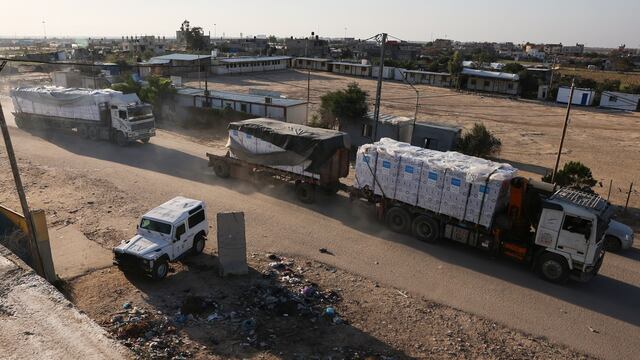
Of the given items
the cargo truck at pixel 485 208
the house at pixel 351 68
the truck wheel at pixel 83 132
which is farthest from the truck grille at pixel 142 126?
the house at pixel 351 68

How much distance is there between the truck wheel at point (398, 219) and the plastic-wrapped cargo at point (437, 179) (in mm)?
463

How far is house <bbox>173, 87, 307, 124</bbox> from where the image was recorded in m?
32.9

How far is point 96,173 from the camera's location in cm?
2297

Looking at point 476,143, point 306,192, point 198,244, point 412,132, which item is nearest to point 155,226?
point 198,244

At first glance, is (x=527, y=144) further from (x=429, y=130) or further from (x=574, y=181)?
(x=574, y=181)

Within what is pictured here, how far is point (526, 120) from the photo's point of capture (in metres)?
47.2

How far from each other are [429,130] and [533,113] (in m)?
31.0

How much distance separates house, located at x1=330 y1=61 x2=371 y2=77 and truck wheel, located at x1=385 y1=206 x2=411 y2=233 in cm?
6887

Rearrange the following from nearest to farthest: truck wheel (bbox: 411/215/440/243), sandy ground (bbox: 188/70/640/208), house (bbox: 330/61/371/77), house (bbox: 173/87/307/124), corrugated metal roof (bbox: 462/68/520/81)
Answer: truck wheel (bbox: 411/215/440/243) → sandy ground (bbox: 188/70/640/208) → house (bbox: 173/87/307/124) → corrugated metal roof (bbox: 462/68/520/81) → house (bbox: 330/61/371/77)

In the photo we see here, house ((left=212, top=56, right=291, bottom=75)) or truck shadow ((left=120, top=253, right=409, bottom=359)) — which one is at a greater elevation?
house ((left=212, top=56, right=291, bottom=75))

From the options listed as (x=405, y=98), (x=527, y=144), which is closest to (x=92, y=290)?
(x=527, y=144)

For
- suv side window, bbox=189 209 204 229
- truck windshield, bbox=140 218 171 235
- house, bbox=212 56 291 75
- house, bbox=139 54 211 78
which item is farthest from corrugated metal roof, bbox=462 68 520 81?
truck windshield, bbox=140 218 171 235

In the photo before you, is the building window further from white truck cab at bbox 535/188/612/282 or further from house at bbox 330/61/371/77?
house at bbox 330/61/371/77

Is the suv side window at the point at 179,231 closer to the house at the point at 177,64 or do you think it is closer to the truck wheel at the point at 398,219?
the truck wheel at the point at 398,219
